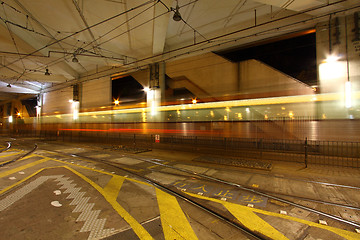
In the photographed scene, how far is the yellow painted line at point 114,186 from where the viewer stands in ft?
14.4

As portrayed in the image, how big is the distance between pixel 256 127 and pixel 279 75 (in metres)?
3.75

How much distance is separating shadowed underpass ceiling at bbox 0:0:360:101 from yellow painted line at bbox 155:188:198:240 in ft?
25.2

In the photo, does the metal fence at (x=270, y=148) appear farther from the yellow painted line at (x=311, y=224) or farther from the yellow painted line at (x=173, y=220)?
the yellow painted line at (x=173, y=220)

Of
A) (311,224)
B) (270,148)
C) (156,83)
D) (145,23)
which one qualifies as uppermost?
(145,23)

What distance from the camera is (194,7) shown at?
10.5m

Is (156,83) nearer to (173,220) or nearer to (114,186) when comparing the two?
(114,186)

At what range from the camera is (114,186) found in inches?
196

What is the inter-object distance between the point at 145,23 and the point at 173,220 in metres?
12.3

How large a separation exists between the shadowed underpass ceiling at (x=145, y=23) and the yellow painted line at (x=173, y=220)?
7676mm

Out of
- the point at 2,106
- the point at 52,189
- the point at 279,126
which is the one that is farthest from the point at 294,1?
the point at 2,106

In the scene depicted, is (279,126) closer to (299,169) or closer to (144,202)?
(299,169)

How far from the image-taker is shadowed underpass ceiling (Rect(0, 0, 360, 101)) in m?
9.29

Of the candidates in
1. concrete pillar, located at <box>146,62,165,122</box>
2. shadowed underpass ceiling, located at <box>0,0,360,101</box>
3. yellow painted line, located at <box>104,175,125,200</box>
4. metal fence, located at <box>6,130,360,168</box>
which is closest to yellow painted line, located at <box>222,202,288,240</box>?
yellow painted line, located at <box>104,175,125,200</box>

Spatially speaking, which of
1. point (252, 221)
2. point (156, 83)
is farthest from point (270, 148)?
point (156, 83)
